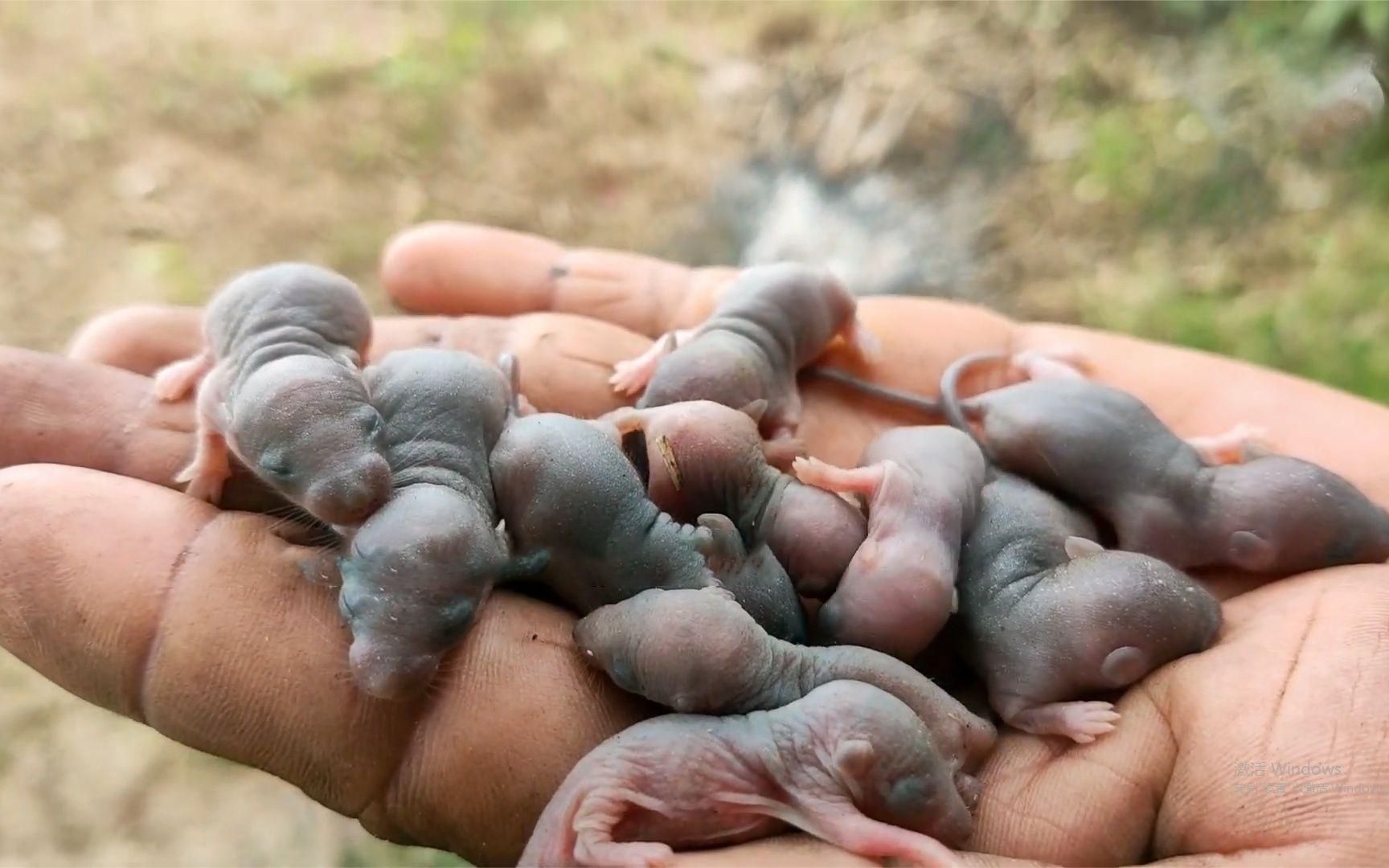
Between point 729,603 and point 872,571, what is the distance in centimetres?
34

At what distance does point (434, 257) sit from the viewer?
3.10 meters

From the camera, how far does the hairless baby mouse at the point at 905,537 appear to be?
85.9 inches

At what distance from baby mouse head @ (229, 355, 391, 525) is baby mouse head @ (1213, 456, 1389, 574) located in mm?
1783

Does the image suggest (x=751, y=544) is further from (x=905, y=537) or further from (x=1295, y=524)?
(x=1295, y=524)

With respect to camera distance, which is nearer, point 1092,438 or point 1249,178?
point 1092,438

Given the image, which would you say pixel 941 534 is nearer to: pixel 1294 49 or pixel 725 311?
pixel 725 311

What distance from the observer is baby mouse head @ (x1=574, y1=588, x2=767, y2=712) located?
1.92m

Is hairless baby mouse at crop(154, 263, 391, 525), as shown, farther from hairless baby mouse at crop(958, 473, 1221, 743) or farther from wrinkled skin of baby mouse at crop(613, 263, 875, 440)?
hairless baby mouse at crop(958, 473, 1221, 743)

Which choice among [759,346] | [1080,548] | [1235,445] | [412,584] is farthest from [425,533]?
[1235,445]

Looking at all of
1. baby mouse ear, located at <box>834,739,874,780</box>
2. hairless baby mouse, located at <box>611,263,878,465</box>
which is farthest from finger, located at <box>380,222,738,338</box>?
baby mouse ear, located at <box>834,739,874,780</box>

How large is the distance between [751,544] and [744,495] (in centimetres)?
11

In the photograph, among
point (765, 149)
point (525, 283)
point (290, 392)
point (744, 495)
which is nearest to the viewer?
point (290, 392)

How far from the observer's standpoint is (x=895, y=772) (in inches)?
72.5

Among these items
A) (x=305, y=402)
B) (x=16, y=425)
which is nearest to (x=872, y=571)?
(x=305, y=402)
